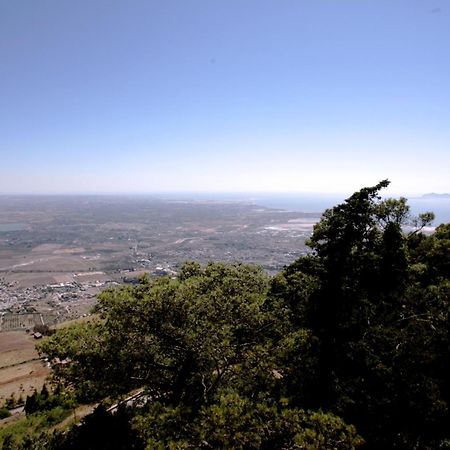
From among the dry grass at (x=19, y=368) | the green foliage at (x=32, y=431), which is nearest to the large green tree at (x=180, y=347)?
the green foliage at (x=32, y=431)

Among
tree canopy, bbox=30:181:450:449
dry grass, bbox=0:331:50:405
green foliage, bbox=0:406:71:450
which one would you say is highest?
tree canopy, bbox=30:181:450:449

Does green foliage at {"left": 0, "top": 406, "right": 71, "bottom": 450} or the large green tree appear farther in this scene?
green foliage at {"left": 0, "top": 406, "right": 71, "bottom": 450}

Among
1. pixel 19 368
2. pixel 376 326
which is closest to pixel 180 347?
pixel 376 326

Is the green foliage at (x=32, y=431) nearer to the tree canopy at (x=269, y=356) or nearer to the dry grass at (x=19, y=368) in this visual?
the tree canopy at (x=269, y=356)

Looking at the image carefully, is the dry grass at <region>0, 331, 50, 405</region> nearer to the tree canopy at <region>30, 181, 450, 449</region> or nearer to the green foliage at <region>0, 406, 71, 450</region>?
the green foliage at <region>0, 406, 71, 450</region>

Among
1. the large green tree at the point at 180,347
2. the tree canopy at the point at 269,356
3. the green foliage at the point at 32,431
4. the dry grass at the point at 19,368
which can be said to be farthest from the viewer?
the dry grass at the point at 19,368

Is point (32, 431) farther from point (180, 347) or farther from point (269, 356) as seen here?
point (269, 356)

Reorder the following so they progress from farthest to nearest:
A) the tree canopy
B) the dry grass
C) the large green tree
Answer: the dry grass → the large green tree → the tree canopy

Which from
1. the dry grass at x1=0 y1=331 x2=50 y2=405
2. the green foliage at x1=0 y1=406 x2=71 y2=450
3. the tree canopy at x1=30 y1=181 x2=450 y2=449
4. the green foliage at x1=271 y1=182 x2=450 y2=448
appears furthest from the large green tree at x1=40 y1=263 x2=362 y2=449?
the dry grass at x1=0 y1=331 x2=50 y2=405

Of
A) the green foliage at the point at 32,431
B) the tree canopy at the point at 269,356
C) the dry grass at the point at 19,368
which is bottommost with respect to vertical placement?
the dry grass at the point at 19,368

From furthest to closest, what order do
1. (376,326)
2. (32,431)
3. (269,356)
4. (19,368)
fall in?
(19,368) → (32,431) → (376,326) → (269,356)

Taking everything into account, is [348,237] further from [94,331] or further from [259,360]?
[94,331]
